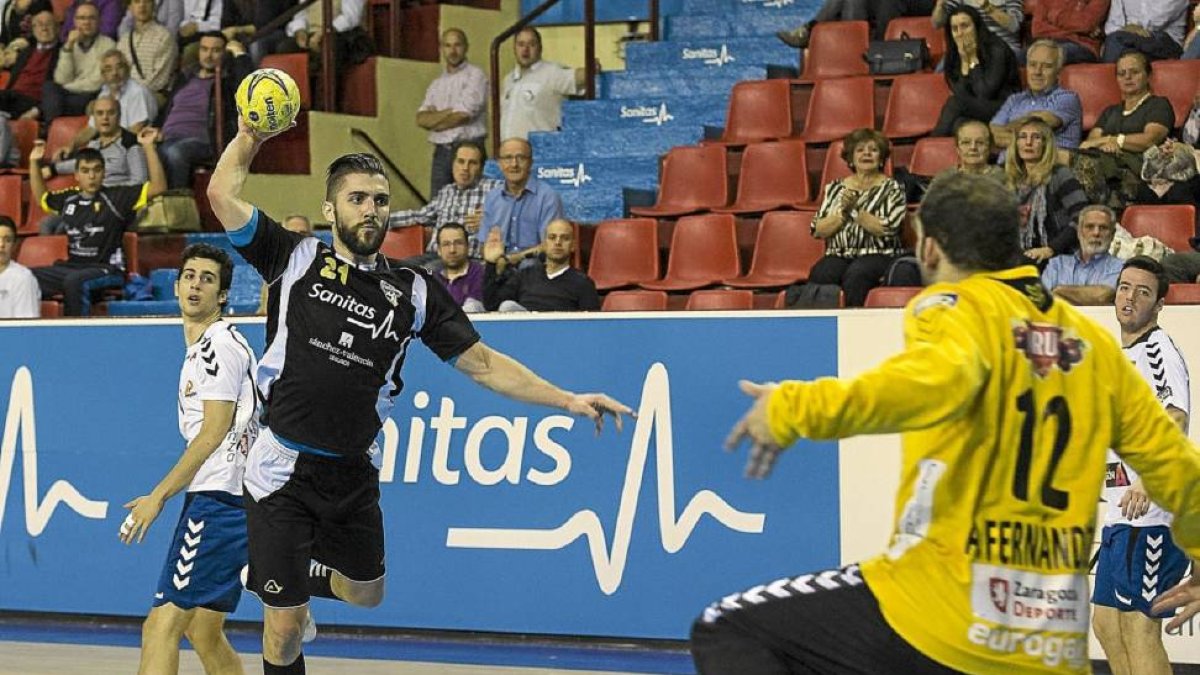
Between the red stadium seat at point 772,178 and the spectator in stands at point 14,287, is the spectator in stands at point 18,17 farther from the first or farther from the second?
the red stadium seat at point 772,178

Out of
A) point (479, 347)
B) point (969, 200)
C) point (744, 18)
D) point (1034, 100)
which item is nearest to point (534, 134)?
point (744, 18)

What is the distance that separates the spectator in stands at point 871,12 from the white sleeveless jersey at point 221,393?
7928mm

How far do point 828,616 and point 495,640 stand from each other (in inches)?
248

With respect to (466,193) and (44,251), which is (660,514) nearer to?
(466,193)

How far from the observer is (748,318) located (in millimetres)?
10023

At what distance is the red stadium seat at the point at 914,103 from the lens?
13.4m

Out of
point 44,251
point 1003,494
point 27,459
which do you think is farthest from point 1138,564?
point 44,251

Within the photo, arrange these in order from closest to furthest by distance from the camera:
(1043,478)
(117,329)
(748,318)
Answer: (1043,478), (748,318), (117,329)

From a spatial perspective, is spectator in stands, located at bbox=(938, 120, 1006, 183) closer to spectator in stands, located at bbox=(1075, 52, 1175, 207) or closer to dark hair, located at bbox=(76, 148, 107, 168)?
spectator in stands, located at bbox=(1075, 52, 1175, 207)

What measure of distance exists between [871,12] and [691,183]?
2.13 m

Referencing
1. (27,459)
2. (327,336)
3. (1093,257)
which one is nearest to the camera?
(327,336)

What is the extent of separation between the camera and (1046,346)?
4461mm

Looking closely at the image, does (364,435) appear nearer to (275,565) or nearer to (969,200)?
(275,565)

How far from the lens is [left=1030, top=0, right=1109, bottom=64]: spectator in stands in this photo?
44.4 feet
